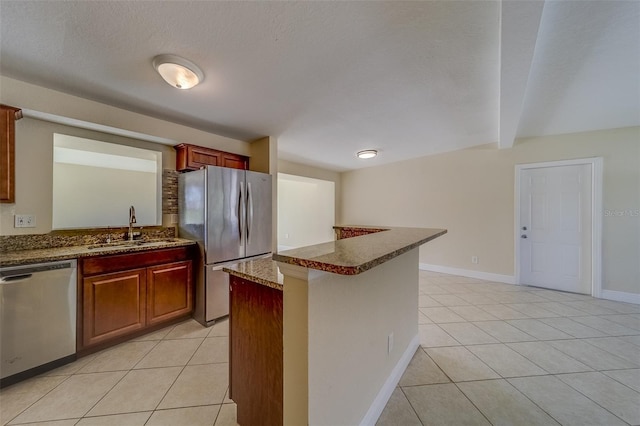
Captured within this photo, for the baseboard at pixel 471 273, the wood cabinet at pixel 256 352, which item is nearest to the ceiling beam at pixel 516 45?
the wood cabinet at pixel 256 352

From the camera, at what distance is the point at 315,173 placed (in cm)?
539

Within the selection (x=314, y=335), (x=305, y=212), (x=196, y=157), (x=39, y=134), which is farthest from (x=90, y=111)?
(x=305, y=212)

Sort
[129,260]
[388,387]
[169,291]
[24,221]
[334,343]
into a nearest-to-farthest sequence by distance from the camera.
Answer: [334,343] → [388,387] → [24,221] → [129,260] → [169,291]

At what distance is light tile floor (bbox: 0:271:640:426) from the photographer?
140cm

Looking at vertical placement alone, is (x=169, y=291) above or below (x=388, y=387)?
above

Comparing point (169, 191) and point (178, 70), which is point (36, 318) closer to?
point (169, 191)

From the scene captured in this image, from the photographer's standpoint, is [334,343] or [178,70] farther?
[178,70]

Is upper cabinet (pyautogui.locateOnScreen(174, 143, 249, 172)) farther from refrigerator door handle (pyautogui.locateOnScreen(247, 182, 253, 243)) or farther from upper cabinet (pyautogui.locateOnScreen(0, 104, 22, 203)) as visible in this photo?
upper cabinet (pyautogui.locateOnScreen(0, 104, 22, 203))

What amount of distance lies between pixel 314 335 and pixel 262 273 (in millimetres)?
414

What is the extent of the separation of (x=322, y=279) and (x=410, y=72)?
6.65 ft

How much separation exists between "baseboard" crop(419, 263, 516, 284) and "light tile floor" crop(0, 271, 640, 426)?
1.28 m

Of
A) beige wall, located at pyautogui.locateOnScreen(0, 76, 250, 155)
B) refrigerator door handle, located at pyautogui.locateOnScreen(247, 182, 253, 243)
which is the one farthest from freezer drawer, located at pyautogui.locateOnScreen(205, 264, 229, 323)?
beige wall, located at pyautogui.locateOnScreen(0, 76, 250, 155)

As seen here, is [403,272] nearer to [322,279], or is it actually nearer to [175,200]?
[322,279]

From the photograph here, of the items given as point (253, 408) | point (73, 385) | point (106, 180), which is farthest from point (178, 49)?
point (73, 385)
